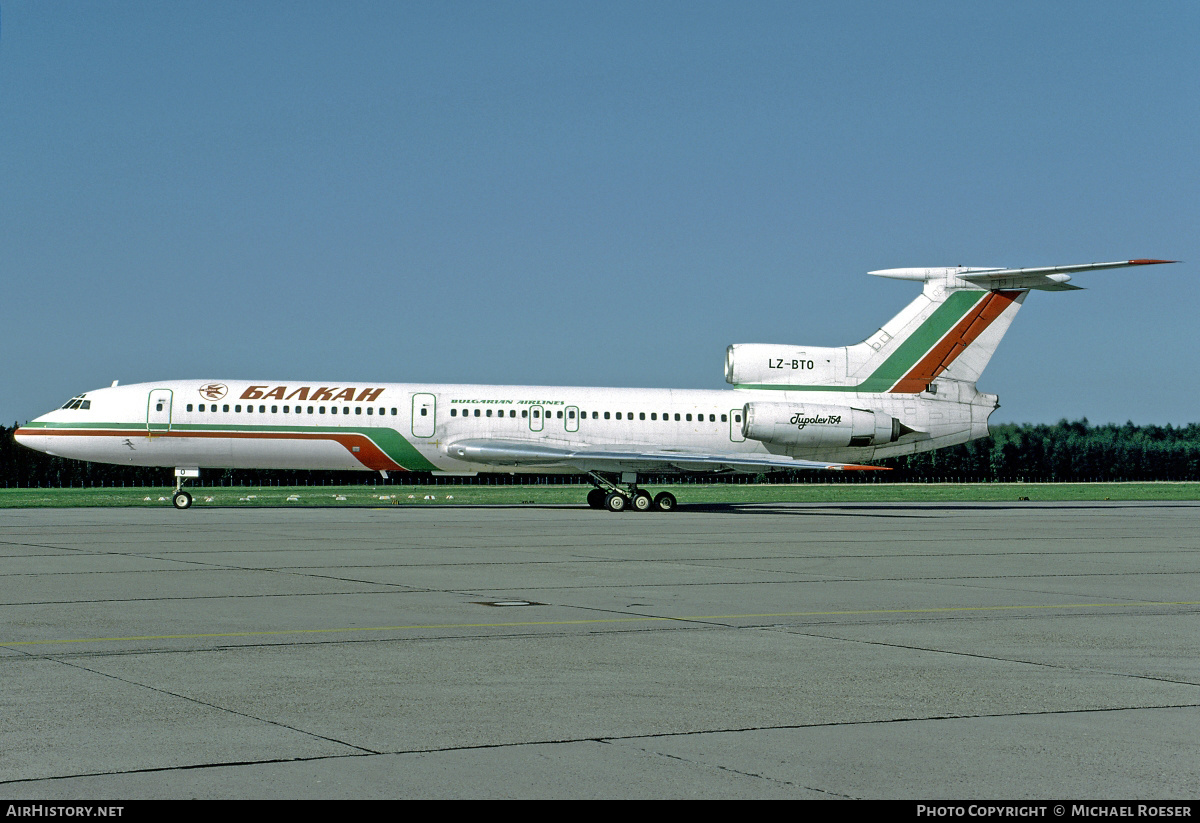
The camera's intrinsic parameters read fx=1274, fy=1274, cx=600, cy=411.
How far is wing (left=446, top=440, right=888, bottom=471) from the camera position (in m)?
38.1

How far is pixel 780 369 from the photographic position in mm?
41906

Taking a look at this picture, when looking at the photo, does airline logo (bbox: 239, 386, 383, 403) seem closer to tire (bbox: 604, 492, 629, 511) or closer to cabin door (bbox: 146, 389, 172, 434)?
cabin door (bbox: 146, 389, 172, 434)

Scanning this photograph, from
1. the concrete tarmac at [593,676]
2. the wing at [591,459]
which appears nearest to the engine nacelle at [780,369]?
the wing at [591,459]

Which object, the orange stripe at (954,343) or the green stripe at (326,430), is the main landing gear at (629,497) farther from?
the orange stripe at (954,343)

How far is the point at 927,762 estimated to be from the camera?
679cm

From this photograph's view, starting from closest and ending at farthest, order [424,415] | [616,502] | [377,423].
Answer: [377,423]
[616,502]
[424,415]

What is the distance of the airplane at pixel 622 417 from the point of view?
37938mm

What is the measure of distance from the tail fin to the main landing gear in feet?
16.5

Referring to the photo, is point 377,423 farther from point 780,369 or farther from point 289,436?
point 780,369

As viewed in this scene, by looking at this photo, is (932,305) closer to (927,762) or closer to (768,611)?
(768,611)

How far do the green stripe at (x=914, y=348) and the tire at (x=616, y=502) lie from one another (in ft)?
19.7

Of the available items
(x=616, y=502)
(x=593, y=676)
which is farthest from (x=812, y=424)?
(x=593, y=676)

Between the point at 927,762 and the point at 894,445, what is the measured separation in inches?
1424

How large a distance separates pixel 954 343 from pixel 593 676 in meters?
34.6
